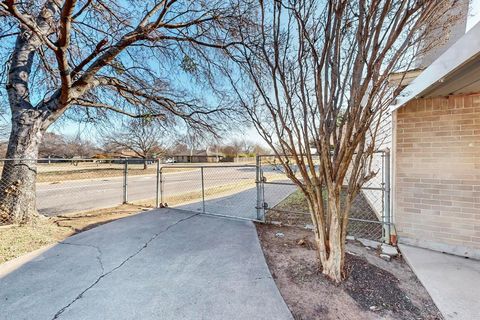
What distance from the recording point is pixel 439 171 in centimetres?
342

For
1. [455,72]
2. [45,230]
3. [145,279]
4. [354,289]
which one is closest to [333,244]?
[354,289]

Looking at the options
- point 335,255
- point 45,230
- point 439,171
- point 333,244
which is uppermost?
point 439,171

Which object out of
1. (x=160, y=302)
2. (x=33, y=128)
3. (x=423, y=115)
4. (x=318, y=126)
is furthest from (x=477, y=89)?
(x=33, y=128)

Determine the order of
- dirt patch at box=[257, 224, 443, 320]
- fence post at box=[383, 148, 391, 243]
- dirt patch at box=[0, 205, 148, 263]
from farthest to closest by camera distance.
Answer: fence post at box=[383, 148, 391, 243], dirt patch at box=[0, 205, 148, 263], dirt patch at box=[257, 224, 443, 320]

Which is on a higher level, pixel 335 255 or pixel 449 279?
pixel 335 255

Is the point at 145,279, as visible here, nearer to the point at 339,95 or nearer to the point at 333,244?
the point at 333,244

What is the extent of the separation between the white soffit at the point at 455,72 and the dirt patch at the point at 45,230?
6086mm

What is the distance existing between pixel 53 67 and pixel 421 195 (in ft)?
28.4

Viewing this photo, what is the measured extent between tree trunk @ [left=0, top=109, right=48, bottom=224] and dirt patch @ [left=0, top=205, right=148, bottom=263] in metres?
0.31

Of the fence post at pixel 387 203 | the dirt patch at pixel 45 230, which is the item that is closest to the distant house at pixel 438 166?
the fence post at pixel 387 203

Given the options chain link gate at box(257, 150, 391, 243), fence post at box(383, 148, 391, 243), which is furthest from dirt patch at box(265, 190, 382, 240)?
fence post at box(383, 148, 391, 243)

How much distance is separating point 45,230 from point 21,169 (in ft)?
4.66

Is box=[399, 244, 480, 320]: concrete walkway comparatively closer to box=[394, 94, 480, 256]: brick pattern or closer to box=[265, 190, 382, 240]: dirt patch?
box=[394, 94, 480, 256]: brick pattern

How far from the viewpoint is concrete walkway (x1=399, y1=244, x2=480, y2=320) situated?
2.12 m
